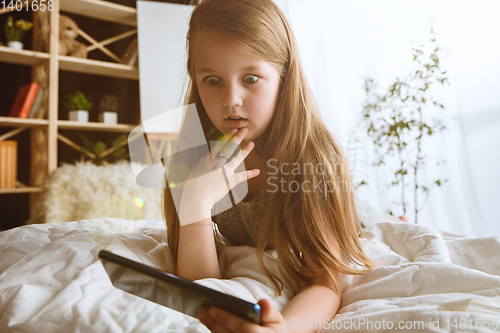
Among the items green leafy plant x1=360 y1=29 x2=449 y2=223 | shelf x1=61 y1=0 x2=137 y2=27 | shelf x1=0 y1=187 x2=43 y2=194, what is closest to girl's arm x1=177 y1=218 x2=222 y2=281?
green leafy plant x1=360 y1=29 x2=449 y2=223

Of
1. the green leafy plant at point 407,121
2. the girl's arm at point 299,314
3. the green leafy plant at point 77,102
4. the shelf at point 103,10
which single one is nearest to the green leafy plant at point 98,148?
the green leafy plant at point 77,102

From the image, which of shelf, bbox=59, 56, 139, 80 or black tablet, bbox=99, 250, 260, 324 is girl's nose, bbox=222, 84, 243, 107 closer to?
black tablet, bbox=99, 250, 260, 324

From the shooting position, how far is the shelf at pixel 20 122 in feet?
4.79

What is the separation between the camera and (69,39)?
1.65 meters

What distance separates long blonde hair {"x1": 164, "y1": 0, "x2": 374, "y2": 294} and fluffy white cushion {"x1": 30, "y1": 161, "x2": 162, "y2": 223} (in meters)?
0.19

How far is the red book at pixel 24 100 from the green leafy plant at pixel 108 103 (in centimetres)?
32

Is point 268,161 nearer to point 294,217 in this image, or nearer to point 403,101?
point 294,217

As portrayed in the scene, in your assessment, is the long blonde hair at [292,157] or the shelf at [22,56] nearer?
the long blonde hair at [292,157]

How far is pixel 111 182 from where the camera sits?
684 mm

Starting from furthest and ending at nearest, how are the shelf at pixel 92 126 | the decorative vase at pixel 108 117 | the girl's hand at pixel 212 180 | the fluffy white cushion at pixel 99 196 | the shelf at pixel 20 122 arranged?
the decorative vase at pixel 108 117
the shelf at pixel 92 126
the shelf at pixel 20 122
the fluffy white cushion at pixel 99 196
the girl's hand at pixel 212 180

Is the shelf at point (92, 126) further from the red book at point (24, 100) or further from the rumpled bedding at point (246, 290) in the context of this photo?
the rumpled bedding at point (246, 290)

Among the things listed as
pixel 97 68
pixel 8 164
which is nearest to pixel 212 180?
pixel 8 164

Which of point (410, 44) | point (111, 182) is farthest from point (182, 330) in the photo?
point (410, 44)

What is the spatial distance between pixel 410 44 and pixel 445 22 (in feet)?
0.72
